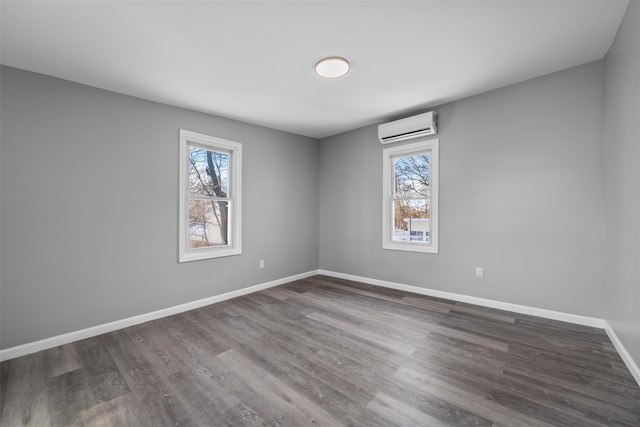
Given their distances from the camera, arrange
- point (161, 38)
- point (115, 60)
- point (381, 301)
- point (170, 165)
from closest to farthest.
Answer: point (161, 38) < point (115, 60) < point (170, 165) < point (381, 301)

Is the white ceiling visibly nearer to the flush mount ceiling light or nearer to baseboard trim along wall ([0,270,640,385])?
the flush mount ceiling light

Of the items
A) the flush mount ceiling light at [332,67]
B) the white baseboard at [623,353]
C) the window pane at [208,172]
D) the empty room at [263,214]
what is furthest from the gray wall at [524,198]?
the window pane at [208,172]

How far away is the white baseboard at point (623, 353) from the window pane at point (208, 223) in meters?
4.22

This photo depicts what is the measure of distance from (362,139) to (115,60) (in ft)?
10.9

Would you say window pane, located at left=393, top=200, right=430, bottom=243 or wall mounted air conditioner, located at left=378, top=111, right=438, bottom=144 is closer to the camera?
wall mounted air conditioner, located at left=378, top=111, right=438, bottom=144

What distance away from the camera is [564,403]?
5.54 ft

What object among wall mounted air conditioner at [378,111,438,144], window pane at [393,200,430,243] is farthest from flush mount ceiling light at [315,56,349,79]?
window pane at [393,200,430,243]

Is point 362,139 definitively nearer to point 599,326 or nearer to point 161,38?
point 161,38

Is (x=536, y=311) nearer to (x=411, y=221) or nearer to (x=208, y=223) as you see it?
(x=411, y=221)

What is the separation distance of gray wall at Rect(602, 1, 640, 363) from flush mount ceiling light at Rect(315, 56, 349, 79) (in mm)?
2007

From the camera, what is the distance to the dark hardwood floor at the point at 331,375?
1.63 meters

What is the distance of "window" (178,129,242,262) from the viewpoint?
3504 mm

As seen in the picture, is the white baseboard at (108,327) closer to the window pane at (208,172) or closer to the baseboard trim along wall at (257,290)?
the baseboard trim along wall at (257,290)

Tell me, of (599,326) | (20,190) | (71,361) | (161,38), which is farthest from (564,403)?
(20,190)
